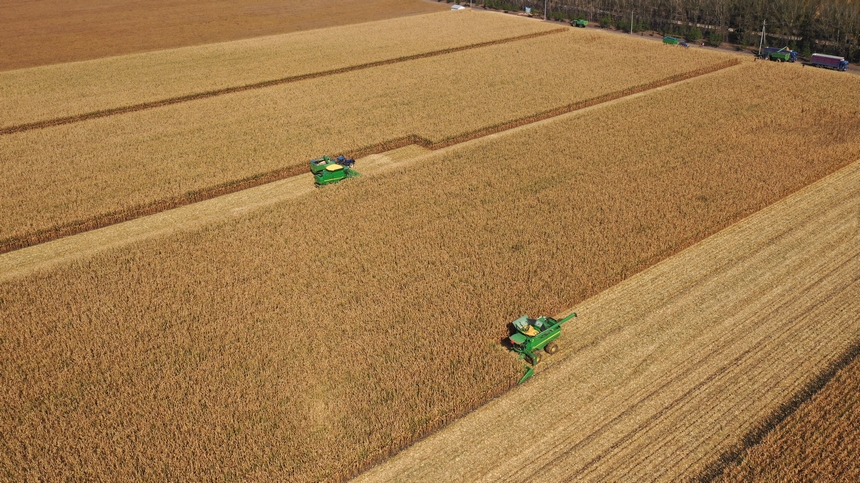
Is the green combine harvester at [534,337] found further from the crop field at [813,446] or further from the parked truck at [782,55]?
the parked truck at [782,55]

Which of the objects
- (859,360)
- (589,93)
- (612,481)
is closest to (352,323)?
(612,481)

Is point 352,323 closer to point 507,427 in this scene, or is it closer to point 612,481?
point 507,427

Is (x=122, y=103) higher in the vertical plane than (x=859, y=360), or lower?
higher

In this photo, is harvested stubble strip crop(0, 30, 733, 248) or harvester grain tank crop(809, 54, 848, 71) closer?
harvested stubble strip crop(0, 30, 733, 248)

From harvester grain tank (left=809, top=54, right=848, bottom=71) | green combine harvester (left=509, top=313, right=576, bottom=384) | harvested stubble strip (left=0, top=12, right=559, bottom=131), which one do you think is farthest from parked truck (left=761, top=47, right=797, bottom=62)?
green combine harvester (left=509, top=313, right=576, bottom=384)

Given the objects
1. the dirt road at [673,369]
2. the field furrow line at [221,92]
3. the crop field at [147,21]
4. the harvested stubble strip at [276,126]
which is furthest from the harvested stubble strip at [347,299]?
the crop field at [147,21]

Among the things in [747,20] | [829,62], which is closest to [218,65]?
[747,20]

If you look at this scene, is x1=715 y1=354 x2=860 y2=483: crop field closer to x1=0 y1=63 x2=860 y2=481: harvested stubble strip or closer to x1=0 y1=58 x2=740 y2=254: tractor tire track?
x1=0 y1=63 x2=860 y2=481: harvested stubble strip
